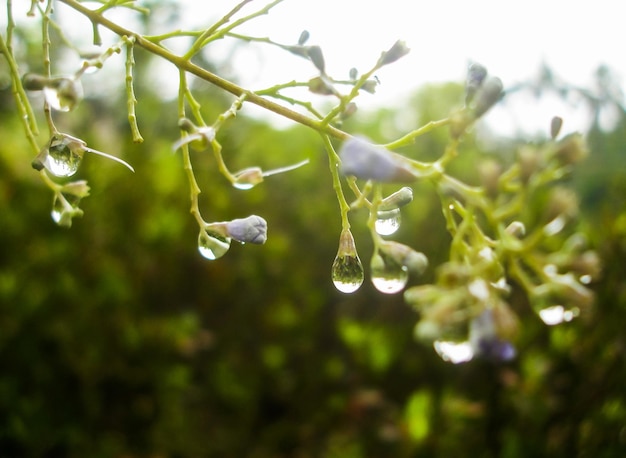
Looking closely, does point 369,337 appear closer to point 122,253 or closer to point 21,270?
point 122,253

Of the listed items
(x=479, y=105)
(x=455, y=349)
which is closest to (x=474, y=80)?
(x=479, y=105)

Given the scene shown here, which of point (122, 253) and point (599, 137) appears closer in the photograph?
point (122, 253)

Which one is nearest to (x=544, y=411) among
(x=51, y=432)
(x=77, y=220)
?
(x=51, y=432)

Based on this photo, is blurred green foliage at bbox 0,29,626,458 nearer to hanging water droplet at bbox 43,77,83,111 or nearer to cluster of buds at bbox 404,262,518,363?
cluster of buds at bbox 404,262,518,363

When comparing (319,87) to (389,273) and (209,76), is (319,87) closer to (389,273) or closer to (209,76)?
(209,76)

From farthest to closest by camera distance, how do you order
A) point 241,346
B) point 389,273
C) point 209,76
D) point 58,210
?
1. point 241,346
2. point 58,210
3. point 209,76
4. point 389,273

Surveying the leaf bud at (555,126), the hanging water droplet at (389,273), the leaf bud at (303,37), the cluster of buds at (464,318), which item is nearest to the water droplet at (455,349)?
the cluster of buds at (464,318)
